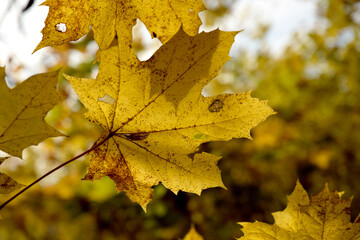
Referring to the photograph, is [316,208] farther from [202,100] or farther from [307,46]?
[307,46]

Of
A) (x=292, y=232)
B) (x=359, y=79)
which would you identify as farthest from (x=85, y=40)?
(x=359, y=79)

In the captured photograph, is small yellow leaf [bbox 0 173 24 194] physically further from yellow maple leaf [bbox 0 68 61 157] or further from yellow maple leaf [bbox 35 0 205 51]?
yellow maple leaf [bbox 35 0 205 51]

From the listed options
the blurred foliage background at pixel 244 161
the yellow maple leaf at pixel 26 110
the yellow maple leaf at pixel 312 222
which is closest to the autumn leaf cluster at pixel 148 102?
the yellow maple leaf at pixel 26 110

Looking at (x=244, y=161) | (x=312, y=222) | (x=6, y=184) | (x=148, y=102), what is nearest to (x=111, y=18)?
(x=148, y=102)

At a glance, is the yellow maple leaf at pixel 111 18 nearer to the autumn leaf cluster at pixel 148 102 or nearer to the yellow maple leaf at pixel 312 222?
the autumn leaf cluster at pixel 148 102

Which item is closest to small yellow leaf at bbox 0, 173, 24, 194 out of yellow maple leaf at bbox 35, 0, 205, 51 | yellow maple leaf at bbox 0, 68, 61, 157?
yellow maple leaf at bbox 0, 68, 61, 157
